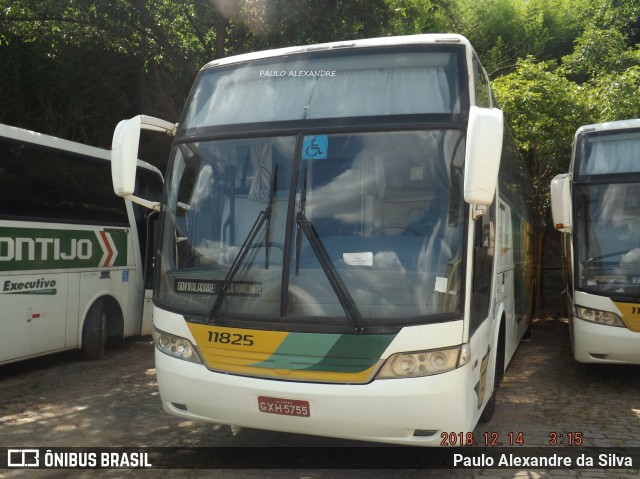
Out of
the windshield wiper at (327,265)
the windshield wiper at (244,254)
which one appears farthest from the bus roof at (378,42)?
the windshield wiper at (244,254)

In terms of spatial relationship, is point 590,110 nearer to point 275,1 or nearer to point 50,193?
point 275,1

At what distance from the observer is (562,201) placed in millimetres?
8203

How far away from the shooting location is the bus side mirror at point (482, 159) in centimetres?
429

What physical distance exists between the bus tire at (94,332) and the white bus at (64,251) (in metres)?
0.01

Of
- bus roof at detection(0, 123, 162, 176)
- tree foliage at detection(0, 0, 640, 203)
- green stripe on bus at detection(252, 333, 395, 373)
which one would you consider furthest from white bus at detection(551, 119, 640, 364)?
bus roof at detection(0, 123, 162, 176)

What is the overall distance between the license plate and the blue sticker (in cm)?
172

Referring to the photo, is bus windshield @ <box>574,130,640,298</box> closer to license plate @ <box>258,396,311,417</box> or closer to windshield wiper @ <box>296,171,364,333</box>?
windshield wiper @ <box>296,171,364,333</box>

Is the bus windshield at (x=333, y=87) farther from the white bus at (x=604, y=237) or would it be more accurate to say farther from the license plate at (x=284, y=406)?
the white bus at (x=604, y=237)

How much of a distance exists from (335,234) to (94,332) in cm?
621

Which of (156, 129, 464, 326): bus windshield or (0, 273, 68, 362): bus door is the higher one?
(156, 129, 464, 326): bus windshield

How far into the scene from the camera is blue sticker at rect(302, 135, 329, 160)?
4.82 metres

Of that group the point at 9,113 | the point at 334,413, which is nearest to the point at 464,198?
the point at 334,413

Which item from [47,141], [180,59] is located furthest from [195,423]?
[180,59]

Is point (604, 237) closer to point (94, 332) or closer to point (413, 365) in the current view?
point (413, 365)
